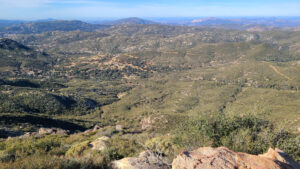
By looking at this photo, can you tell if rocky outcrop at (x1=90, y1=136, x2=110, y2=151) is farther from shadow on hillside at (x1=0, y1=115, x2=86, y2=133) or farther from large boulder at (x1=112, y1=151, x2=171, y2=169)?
shadow on hillside at (x1=0, y1=115, x2=86, y2=133)

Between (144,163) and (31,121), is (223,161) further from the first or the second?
(31,121)

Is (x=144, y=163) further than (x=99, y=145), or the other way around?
(x=99, y=145)

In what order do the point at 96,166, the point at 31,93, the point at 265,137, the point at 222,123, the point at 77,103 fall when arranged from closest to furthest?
the point at 96,166, the point at 265,137, the point at 222,123, the point at 31,93, the point at 77,103

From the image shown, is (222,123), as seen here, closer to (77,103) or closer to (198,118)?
(198,118)

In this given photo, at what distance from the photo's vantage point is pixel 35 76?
178 meters

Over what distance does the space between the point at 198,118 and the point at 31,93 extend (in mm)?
106250

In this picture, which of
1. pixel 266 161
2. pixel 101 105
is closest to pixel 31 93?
pixel 101 105

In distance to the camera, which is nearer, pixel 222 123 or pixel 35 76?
pixel 222 123

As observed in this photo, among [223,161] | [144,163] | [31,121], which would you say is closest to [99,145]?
[144,163]

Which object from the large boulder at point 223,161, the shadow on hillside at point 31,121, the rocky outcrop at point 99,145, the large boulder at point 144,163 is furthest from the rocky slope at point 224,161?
the shadow on hillside at point 31,121

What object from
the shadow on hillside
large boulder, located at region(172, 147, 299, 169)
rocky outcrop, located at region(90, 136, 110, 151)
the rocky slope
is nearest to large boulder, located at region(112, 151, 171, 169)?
the rocky slope

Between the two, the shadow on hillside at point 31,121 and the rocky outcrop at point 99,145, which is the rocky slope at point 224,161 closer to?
the rocky outcrop at point 99,145

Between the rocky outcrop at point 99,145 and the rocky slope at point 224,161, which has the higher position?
the rocky slope at point 224,161

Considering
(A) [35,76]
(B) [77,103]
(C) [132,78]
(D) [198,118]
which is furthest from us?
(C) [132,78]
